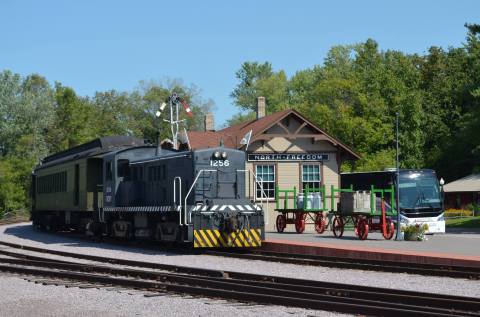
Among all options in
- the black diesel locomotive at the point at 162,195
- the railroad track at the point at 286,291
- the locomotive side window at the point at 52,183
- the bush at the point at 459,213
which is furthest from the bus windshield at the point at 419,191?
the bush at the point at 459,213

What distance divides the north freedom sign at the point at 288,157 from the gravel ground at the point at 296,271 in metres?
10.8

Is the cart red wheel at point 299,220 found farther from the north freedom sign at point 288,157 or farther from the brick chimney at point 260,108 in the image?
the brick chimney at point 260,108

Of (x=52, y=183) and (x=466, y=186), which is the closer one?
→ (x=52, y=183)

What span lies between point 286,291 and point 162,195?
11.9 meters

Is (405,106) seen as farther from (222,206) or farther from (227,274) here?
(227,274)

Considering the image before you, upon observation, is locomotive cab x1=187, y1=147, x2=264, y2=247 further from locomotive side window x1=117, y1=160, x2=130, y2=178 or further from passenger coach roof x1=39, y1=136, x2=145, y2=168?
passenger coach roof x1=39, y1=136, x2=145, y2=168

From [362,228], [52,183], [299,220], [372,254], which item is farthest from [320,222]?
[52,183]

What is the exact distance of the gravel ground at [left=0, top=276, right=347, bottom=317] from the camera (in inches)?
416

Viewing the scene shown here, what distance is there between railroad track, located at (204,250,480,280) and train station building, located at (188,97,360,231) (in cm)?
1359

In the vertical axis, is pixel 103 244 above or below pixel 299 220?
below

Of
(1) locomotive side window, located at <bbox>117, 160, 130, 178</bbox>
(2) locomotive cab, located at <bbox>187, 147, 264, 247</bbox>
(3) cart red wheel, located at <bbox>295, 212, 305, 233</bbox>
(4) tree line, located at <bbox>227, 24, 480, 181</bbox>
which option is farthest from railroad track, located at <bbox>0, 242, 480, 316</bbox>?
(4) tree line, located at <bbox>227, 24, 480, 181</bbox>

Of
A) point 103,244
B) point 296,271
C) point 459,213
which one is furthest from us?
point 459,213

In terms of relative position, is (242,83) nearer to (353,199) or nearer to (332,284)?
(353,199)

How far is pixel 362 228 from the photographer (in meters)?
25.1
